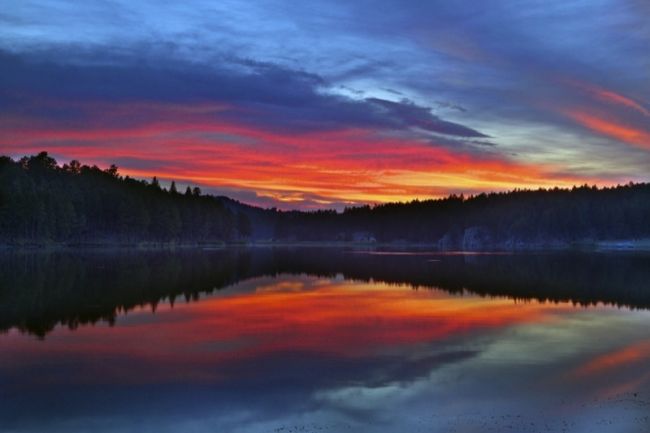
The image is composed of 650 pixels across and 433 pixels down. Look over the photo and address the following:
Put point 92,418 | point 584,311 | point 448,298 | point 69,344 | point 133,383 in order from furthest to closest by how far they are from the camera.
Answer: point 448,298 < point 584,311 < point 69,344 < point 133,383 < point 92,418

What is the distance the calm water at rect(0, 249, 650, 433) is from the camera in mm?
14070

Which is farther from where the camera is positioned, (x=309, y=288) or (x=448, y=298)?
(x=309, y=288)

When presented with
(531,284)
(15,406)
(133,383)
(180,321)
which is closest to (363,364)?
(133,383)

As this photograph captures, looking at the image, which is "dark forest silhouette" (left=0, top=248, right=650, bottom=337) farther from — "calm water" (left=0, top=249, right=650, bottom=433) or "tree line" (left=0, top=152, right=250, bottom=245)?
"tree line" (left=0, top=152, right=250, bottom=245)

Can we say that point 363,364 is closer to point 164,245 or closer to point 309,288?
point 309,288

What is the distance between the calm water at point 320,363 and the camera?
46.2 ft

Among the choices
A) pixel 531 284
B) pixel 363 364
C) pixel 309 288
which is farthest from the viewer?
pixel 531 284

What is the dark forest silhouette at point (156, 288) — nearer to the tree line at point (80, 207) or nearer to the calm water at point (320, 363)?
the calm water at point (320, 363)

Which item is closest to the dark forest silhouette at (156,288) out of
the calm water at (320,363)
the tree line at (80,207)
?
the calm water at (320,363)

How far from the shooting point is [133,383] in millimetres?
17062

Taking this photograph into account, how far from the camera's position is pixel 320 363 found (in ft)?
65.1

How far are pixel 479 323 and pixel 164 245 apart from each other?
498 feet

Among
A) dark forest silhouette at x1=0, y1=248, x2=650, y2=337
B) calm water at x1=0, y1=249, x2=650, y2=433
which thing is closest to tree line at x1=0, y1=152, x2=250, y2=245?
dark forest silhouette at x1=0, y1=248, x2=650, y2=337

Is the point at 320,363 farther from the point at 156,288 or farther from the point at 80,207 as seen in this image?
the point at 80,207
